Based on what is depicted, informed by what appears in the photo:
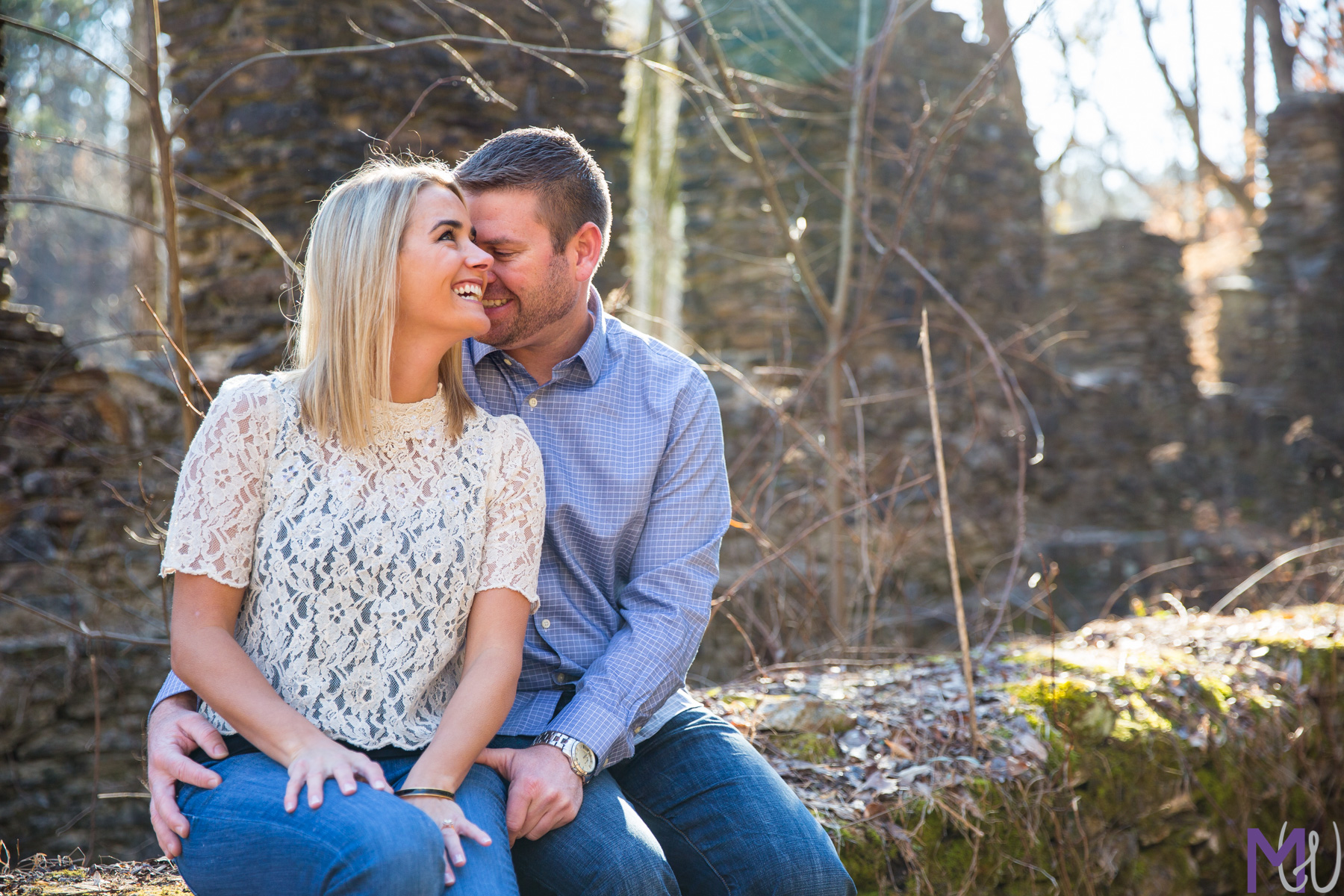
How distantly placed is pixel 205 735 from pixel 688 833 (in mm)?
855

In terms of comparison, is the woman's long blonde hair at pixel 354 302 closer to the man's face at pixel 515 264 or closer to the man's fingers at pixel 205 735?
the man's face at pixel 515 264

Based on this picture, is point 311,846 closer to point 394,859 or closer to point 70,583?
point 394,859

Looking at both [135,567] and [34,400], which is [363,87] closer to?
[34,400]

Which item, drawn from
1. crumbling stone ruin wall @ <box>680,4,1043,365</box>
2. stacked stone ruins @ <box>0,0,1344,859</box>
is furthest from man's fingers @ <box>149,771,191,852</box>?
crumbling stone ruin wall @ <box>680,4,1043,365</box>

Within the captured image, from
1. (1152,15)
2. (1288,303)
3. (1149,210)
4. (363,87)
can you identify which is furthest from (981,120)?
(1149,210)

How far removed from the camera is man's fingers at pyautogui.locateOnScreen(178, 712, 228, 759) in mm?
1562

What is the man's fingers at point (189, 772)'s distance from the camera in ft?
4.89

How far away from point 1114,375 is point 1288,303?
3.05m

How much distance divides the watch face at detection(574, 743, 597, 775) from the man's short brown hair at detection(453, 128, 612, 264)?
995 mm

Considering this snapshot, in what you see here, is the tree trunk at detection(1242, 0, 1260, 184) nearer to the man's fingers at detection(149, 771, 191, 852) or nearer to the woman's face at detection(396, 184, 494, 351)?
the woman's face at detection(396, 184, 494, 351)

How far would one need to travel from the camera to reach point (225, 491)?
1.59 m

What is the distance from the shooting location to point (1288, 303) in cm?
1117

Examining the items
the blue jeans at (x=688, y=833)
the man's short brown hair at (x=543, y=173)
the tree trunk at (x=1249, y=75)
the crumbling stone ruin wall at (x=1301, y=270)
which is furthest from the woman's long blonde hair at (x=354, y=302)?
the tree trunk at (x=1249, y=75)

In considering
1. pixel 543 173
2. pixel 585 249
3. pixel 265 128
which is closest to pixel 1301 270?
pixel 265 128
